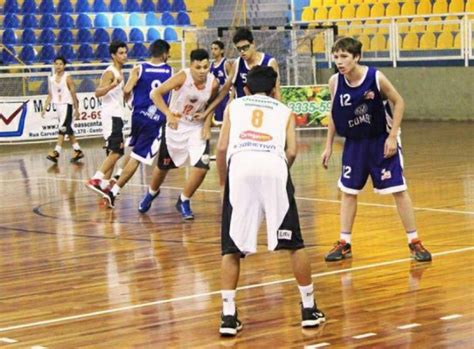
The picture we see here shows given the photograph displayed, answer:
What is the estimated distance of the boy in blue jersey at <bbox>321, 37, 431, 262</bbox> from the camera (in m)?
9.46

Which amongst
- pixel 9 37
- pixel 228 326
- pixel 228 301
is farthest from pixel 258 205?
pixel 9 37

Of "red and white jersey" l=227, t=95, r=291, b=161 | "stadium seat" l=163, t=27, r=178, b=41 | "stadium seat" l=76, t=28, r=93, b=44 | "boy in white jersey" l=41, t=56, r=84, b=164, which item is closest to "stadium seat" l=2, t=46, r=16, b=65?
"stadium seat" l=76, t=28, r=93, b=44

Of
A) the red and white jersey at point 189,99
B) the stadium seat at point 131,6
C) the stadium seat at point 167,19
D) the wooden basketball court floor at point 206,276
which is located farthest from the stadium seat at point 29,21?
the red and white jersey at point 189,99

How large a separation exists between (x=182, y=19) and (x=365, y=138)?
70.4 feet

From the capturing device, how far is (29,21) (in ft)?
92.1

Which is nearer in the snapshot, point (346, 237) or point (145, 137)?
point (346, 237)

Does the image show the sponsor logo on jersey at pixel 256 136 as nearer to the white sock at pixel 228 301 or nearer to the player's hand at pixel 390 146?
the white sock at pixel 228 301

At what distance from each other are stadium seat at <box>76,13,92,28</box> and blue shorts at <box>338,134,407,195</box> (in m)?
19.7

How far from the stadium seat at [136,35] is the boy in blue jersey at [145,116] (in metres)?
15.2

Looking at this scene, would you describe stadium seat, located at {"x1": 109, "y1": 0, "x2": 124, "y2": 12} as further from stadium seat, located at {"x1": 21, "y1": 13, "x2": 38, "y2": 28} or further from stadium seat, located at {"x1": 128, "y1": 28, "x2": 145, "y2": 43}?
stadium seat, located at {"x1": 21, "y1": 13, "x2": 38, "y2": 28}

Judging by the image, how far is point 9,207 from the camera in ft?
46.5

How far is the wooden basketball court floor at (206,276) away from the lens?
7.28m

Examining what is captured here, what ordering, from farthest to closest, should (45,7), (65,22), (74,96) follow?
(45,7) → (65,22) → (74,96)

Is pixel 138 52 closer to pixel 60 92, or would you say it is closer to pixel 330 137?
pixel 60 92
